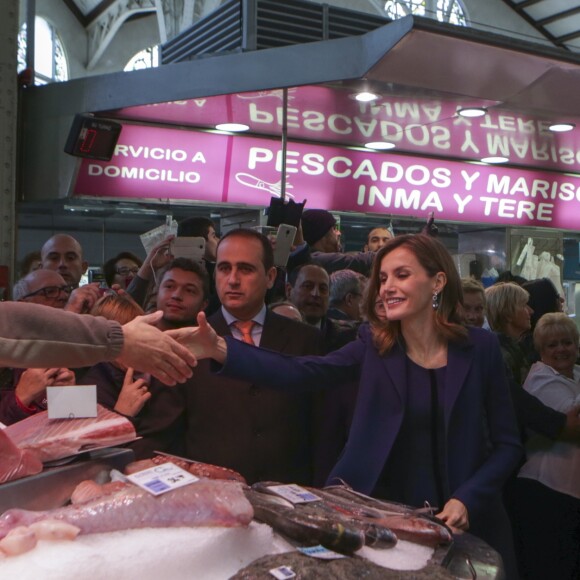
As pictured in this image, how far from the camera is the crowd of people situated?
8.55ft

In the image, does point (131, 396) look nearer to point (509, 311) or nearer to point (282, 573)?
point (282, 573)

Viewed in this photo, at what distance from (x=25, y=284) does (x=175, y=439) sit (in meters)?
1.23

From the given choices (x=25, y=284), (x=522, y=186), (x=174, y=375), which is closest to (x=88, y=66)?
(x=522, y=186)

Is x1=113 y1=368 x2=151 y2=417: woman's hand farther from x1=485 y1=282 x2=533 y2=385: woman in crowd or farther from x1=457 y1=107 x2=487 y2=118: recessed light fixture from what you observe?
x1=457 y1=107 x2=487 y2=118: recessed light fixture

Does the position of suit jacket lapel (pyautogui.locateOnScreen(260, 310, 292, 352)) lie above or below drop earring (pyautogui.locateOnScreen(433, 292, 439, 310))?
below

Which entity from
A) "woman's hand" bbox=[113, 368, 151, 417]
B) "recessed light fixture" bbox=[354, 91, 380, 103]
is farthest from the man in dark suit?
"recessed light fixture" bbox=[354, 91, 380, 103]

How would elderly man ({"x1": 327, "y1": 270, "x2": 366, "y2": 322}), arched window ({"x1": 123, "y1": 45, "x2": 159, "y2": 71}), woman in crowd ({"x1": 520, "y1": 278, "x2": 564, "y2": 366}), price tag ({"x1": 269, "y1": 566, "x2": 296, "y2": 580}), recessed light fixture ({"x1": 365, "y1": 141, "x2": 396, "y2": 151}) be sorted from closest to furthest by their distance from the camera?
price tag ({"x1": 269, "y1": 566, "x2": 296, "y2": 580}) → elderly man ({"x1": 327, "y1": 270, "x2": 366, "y2": 322}) → woman in crowd ({"x1": 520, "y1": 278, "x2": 564, "y2": 366}) → recessed light fixture ({"x1": 365, "y1": 141, "x2": 396, "y2": 151}) → arched window ({"x1": 123, "y1": 45, "x2": 159, "y2": 71})

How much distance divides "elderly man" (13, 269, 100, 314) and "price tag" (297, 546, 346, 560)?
7.67 ft

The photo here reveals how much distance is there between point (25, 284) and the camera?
13.0ft

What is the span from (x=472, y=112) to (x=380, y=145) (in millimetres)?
1298

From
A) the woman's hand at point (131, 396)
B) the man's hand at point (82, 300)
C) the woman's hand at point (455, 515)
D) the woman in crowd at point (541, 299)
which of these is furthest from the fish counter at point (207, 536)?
the woman in crowd at point (541, 299)

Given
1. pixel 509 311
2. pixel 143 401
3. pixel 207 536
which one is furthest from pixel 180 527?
pixel 509 311

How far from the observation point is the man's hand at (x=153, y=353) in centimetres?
223

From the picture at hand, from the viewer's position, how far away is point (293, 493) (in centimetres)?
200
